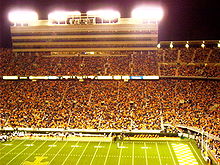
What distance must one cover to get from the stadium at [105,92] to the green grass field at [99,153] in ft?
0.29

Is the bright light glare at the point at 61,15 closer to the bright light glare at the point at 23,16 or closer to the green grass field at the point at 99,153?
the bright light glare at the point at 23,16

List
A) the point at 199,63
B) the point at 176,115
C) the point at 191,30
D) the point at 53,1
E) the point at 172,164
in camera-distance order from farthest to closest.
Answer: the point at 53,1 → the point at 191,30 → the point at 199,63 → the point at 176,115 → the point at 172,164

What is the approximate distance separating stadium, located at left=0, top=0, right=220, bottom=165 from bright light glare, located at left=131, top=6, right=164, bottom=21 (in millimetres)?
175

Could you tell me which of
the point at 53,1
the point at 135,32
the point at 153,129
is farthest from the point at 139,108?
the point at 53,1

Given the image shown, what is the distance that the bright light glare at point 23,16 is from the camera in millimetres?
47625

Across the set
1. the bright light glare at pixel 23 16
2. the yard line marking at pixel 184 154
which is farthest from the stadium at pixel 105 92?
the bright light glare at pixel 23 16

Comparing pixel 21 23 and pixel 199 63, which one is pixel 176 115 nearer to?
pixel 199 63

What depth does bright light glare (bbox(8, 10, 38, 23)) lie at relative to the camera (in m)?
47.6

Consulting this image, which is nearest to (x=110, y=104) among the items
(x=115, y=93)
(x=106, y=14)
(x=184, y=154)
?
(x=115, y=93)

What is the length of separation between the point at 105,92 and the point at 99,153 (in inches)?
595

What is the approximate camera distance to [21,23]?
1916 inches

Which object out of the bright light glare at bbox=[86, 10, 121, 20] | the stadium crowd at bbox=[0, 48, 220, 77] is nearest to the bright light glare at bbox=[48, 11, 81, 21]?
the bright light glare at bbox=[86, 10, 121, 20]

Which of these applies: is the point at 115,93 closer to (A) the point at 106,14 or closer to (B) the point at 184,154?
(B) the point at 184,154

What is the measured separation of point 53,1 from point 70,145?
30761 mm
